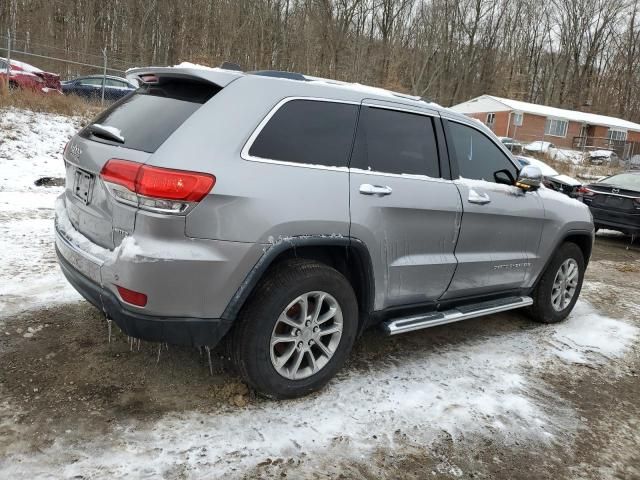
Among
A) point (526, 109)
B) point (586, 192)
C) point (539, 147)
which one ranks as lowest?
point (586, 192)

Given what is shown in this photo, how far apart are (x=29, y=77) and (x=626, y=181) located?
15.4m

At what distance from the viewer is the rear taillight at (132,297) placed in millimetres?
2592

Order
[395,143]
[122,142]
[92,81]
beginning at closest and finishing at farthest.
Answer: [122,142], [395,143], [92,81]

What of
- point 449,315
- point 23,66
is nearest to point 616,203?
point 449,315

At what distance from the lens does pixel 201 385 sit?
10.5 feet

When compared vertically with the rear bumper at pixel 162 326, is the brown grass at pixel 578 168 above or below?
above

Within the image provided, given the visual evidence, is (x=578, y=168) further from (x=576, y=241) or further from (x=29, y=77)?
(x=576, y=241)

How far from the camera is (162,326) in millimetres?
2645

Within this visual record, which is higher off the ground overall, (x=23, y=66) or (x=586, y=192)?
(x=23, y=66)

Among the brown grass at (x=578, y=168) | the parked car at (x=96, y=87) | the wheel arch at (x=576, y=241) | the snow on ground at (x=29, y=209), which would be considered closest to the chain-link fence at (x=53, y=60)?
the parked car at (x=96, y=87)

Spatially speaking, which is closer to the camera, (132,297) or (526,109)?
(132,297)

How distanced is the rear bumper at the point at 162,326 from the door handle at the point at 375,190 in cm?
109

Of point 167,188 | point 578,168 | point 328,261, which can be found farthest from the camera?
point 578,168

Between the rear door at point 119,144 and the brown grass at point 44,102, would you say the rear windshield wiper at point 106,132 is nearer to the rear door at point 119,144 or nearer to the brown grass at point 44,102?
the rear door at point 119,144
